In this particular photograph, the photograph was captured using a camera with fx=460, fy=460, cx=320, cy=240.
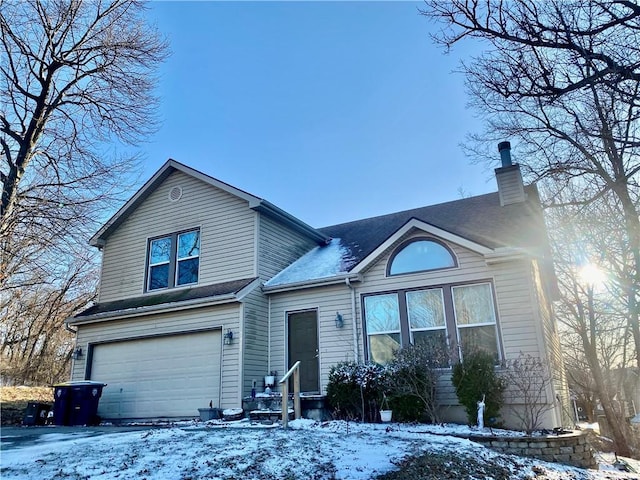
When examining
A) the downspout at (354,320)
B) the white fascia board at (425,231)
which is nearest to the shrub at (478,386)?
the white fascia board at (425,231)

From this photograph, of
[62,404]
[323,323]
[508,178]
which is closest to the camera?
[323,323]

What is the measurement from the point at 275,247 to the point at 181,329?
3301 millimetres

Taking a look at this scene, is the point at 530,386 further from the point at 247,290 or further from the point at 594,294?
the point at 594,294

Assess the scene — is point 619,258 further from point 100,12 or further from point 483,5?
point 100,12

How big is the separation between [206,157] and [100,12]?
6.85m

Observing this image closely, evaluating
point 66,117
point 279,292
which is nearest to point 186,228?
point 279,292

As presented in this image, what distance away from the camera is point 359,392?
9.26 metres

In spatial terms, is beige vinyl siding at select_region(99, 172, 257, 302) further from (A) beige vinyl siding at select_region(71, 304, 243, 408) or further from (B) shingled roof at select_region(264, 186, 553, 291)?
(B) shingled roof at select_region(264, 186, 553, 291)

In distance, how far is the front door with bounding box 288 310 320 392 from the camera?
11125 mm

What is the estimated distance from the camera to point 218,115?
49.0ft

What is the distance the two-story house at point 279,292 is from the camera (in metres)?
9.59

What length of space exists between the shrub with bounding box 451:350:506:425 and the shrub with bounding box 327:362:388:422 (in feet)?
4.71

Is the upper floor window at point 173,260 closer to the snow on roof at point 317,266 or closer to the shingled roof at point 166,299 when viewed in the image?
the shingled roof at point 166,299

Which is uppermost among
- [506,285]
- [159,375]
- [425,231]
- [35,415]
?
[425,231]
